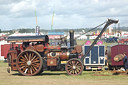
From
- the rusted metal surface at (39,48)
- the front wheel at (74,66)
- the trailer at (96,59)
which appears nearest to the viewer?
the front wheel at (74,66)

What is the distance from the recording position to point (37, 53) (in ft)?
57.4

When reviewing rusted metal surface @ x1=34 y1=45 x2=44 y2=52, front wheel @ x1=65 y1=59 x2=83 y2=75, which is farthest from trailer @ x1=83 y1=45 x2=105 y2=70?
rusted metal surface @ x1=34 y1=45 x2=44 y2=52

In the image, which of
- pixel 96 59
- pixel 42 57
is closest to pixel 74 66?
pixel 42 57

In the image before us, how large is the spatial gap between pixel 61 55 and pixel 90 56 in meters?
5.40

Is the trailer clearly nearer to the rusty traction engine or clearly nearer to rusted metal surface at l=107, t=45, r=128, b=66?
rusted metal surface at l=107, t=45, r=128, b=66

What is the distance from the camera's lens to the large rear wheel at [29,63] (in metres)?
17.5

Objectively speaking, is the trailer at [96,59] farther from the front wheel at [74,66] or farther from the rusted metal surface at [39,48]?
the rusted metal surface at [39,48]

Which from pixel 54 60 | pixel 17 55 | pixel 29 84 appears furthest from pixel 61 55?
pixel 29 84

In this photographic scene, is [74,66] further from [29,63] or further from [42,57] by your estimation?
[29,63]

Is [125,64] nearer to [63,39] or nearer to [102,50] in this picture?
[102,50]

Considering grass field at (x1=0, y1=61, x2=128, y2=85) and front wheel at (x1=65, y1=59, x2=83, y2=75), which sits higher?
front wheel at (x1=65, y1=59, x2=83, y2=75)

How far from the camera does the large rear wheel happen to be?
57.5 ft

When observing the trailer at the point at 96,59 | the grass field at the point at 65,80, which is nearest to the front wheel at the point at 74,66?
the grass field at the point at 65,80

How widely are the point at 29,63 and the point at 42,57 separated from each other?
2.76 ft
